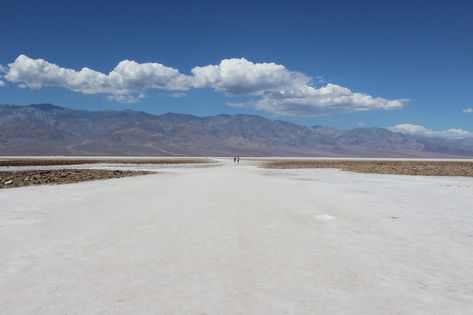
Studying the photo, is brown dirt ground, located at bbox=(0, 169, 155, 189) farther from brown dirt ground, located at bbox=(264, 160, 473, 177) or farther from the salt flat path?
brown dirt ground, located at bbox=(264, 160, 473, 177)

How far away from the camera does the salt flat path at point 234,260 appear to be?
5.79 metres

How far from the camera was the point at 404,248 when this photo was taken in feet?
30.0

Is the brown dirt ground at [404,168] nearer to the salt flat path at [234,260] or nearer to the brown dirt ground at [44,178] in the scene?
the brown dirt ground at [44,178]

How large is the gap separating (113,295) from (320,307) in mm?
2738

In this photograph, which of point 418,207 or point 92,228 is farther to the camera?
point 418,207

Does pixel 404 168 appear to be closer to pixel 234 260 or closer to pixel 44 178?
pixel 44 178

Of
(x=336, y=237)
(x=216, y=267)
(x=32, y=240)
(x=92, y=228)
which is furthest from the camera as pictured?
(x=92, y=228)

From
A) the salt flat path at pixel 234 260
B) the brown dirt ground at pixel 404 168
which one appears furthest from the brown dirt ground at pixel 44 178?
the brown dirt ground at pixel 404 168

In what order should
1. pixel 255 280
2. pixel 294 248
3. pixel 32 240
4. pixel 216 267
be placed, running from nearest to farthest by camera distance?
pixel 255 280, pixel 216 267, pixel 294 248, pixel 32 240

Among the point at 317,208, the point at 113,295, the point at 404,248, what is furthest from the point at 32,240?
the point at 317,208

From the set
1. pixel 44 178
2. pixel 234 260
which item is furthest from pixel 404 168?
pixel 234 260

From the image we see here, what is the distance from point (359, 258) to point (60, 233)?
670cm

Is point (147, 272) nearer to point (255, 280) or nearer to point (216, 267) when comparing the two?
point (216, 267)

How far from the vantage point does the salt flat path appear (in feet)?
19.0
